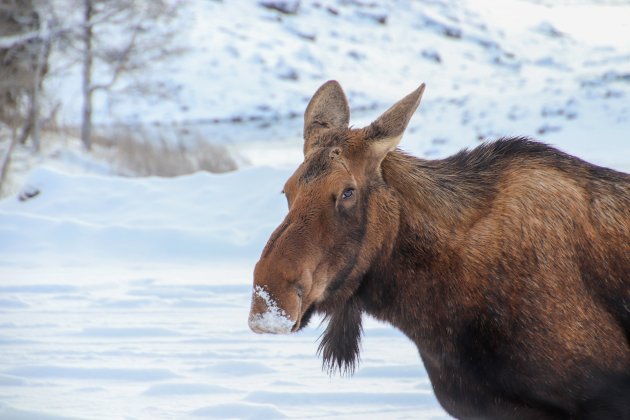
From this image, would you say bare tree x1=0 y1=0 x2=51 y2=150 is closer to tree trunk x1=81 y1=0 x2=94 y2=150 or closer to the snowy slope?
tree trunk x1=81 y1=0 x2=94 y2=150

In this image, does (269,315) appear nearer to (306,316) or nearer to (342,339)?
(306,316)

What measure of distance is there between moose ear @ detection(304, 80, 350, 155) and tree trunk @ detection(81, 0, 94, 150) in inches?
779

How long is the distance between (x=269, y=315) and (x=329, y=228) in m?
0.44

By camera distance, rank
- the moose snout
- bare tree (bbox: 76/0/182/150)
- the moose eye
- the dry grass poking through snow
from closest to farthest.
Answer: the moose snout
the moose eye
the dry grass poking through snow
bare tree (bbox: 76/0/182/150)


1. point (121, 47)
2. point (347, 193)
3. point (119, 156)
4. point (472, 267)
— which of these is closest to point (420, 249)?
point (472, 267)

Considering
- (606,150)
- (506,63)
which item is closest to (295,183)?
(606,150)

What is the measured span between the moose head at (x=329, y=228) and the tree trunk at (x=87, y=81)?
20.3 metres

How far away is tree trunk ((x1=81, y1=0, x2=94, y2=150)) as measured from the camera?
23062 mm

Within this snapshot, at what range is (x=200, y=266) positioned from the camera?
9.15 metres

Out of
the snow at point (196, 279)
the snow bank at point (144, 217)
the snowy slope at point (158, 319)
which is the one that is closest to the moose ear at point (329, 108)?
the snow at point (196, 279)

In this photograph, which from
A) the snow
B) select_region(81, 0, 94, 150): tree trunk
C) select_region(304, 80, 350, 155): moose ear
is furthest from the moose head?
select_region(81, 0, 94, 150): tree trunk

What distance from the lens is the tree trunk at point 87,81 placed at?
2306 centimetres

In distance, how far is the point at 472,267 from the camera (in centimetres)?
338

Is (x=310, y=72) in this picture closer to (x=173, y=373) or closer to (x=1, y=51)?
(x=1, y=51)
